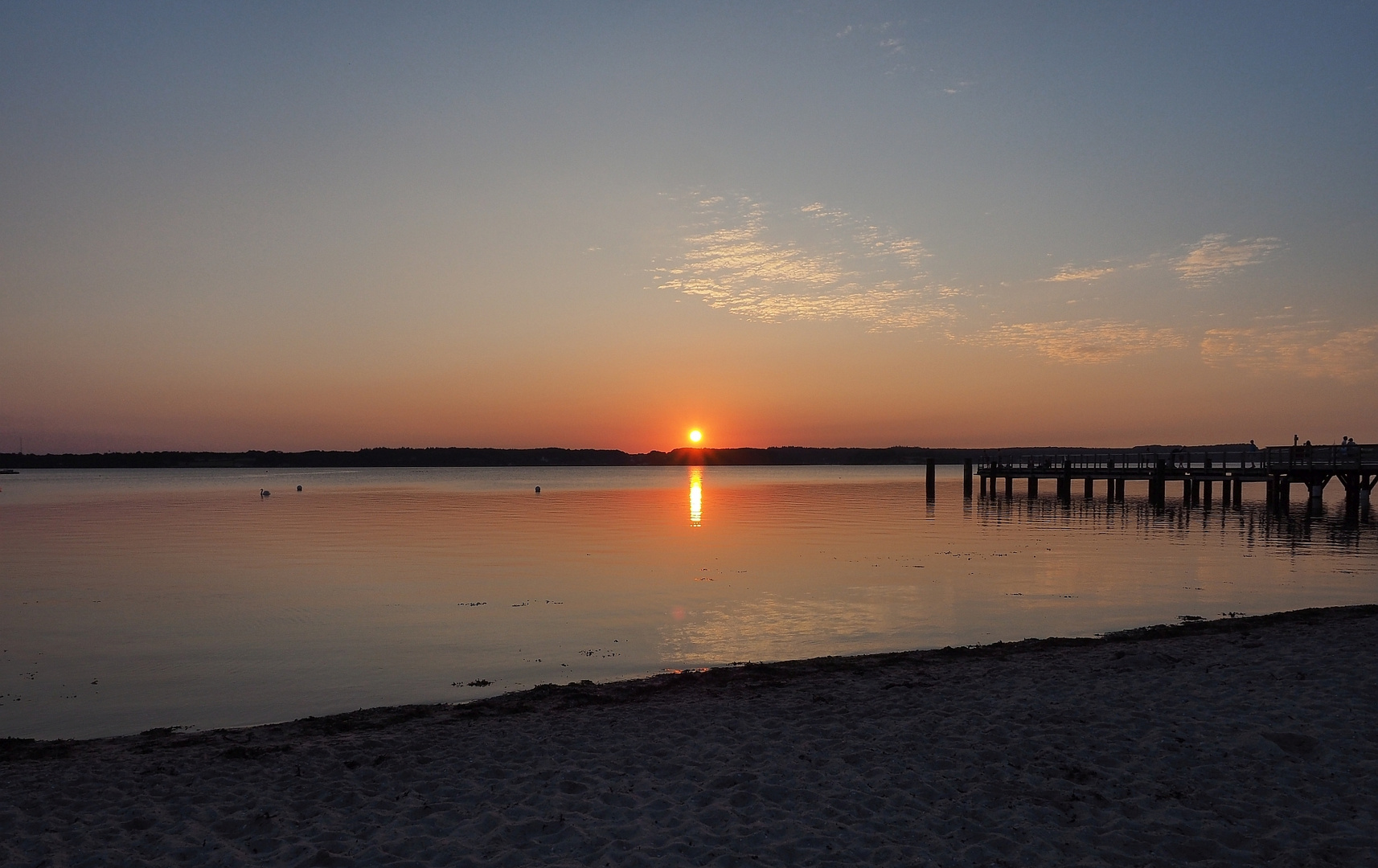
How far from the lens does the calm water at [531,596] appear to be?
1470 cm

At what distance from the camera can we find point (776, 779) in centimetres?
853

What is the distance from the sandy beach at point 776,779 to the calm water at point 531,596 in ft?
10.3

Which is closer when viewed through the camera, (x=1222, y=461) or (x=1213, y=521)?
(x=1213, y=521)

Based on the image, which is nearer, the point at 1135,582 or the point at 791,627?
the point at 791,627

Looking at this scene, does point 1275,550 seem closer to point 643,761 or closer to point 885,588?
point 885,588

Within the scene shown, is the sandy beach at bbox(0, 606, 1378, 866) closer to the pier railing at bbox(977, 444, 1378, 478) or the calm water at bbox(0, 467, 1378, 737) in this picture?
the calm water at bbox(0, 467, 1378, 737)

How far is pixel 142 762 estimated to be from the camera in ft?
31.7

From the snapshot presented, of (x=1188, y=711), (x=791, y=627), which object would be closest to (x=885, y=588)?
(x=791, y=627)

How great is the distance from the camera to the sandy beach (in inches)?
278

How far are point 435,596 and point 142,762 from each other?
1330 cm

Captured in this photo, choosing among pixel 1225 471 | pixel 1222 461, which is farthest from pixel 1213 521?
pixel 1222 461

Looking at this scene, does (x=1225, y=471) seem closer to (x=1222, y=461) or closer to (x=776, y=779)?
(x=1222, y=461)

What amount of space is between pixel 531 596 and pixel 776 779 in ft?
49.7

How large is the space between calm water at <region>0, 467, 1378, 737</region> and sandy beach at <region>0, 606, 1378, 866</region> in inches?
124
